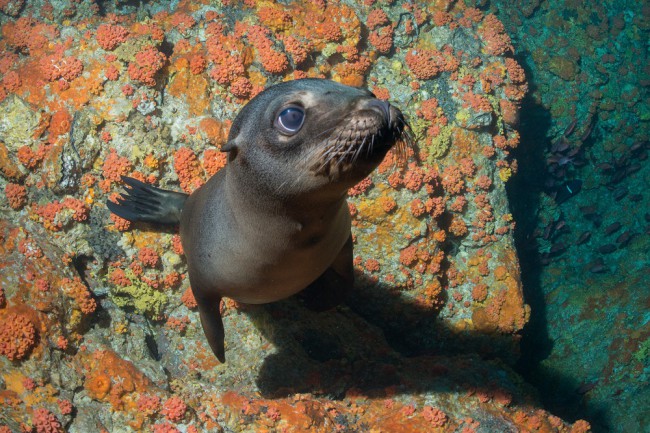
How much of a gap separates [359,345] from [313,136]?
2765 millimetres

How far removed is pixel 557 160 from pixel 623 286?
2311 mm

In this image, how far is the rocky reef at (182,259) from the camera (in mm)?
3360

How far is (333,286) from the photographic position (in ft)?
12.7

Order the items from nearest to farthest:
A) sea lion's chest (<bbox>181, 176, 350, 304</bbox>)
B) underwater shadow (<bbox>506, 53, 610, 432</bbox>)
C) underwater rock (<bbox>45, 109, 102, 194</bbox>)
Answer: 1. sea lion's chest (<bbox>181, 176, 350, 304</bbox>)
2. underwater rock (<bbox>45, 109, 102, 194</bbox>)
3. underwater shadow (<bbox>506, 53, 610, 432</bbox>)

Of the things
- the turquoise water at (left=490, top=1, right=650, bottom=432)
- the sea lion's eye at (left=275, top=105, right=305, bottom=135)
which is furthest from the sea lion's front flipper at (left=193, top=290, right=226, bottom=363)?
the turquoise water at (left=490, top=1, right=650, bottom=432)

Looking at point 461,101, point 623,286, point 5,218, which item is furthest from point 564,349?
point 5,218

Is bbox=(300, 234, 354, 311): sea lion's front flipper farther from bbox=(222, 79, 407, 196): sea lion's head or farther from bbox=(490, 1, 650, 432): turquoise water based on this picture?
bbox=(490, 1, 650, 432): turquoise water

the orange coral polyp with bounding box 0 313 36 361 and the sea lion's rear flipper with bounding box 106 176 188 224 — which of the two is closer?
the orange coral polyp with bounding box 0 313 36 361

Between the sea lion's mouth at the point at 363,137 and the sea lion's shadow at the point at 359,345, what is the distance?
2497 millimetres

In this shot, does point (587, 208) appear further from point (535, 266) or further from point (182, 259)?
point (182, 259)

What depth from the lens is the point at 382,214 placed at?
4.33 metres

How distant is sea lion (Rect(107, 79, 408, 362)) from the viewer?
1841mm

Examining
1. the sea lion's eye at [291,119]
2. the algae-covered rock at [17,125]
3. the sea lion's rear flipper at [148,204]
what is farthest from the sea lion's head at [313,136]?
the algae-covered rock at [17,125]

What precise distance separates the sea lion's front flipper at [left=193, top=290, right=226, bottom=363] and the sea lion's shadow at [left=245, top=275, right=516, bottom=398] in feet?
1.98
